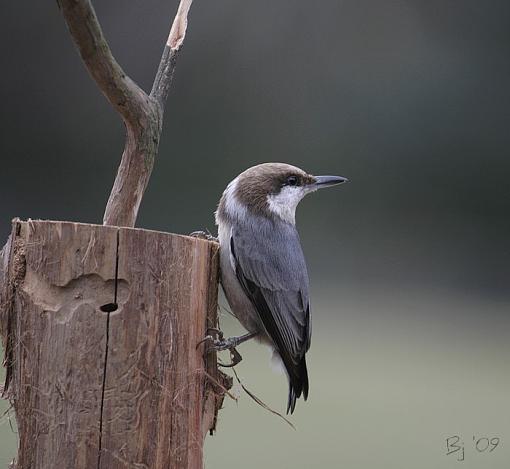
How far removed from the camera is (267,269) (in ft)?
7.49

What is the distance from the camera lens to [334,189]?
14.9 ft

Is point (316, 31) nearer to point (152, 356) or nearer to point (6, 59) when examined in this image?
point (6, 59)

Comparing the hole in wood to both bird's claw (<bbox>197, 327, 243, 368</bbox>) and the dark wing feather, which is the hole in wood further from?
the dark wing feather

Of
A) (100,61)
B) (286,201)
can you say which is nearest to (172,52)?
(100,61)

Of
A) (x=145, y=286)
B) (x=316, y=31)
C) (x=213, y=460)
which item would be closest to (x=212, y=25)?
(x=316, y=31)

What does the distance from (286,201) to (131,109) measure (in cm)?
59

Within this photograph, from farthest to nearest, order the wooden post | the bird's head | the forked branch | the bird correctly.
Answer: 1. the bird's head
2. the bird
3. the forked branch
4. the wooden post

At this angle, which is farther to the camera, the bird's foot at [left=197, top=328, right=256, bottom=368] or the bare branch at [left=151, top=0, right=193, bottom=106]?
the bare branch at [left=151, top=0, right=193, bottom=106]

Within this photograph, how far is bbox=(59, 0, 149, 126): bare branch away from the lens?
1769 mm

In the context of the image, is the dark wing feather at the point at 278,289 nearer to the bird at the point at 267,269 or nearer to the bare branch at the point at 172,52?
the bird at the point at 267,269

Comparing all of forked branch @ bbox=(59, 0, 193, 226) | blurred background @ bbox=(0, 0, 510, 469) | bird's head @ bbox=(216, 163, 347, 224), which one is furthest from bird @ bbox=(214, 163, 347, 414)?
blurred background @ bbox=(0, 0, 510, 469)

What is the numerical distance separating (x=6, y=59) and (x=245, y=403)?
2363mm

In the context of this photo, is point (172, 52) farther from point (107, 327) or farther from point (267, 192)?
point (107, 327)

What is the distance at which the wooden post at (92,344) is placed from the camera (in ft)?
5.56
